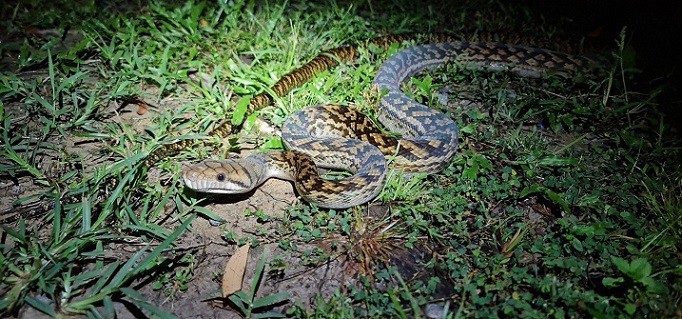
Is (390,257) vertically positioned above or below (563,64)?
below

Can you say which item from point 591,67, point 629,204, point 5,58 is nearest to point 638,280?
point 629,204

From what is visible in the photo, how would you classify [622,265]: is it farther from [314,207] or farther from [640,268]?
[314,207]

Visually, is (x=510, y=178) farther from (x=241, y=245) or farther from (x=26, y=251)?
(x=26, y=251)

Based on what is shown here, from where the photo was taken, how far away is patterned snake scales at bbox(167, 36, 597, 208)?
3.63 meters

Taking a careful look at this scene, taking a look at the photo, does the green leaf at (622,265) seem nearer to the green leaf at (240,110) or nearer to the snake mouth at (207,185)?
the snake mouth at (207,185)

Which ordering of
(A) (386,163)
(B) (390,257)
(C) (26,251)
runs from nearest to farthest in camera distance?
1. (C) (26,251)
2. (B) (390,257)
3. (A) (386,163)

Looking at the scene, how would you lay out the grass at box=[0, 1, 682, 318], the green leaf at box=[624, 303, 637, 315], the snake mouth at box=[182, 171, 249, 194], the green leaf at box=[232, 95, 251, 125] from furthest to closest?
1. the green leaf at box=[232, 95, 251, 125]
2. the snake mouth at box=[182, 171, 249, 194]
3. the grass at box=[0, 1, 682, 318]
4. the green leaf at box=[624, 303, 637, 315]

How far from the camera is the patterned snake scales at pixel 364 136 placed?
3629mm

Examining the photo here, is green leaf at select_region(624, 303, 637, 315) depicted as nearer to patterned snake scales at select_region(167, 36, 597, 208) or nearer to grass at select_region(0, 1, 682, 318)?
grass at select_region(0, 1, 682, 318)

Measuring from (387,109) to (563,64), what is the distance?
2283 mm

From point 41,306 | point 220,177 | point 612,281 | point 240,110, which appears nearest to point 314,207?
point 220,177

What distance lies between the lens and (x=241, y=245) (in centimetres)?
343

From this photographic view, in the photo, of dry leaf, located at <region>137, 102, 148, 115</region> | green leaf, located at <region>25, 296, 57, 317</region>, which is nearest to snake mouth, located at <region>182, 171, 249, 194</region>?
green leaf, located at <region>25, 296, 57, 317</region>

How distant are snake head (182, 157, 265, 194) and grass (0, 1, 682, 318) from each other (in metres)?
0.22
